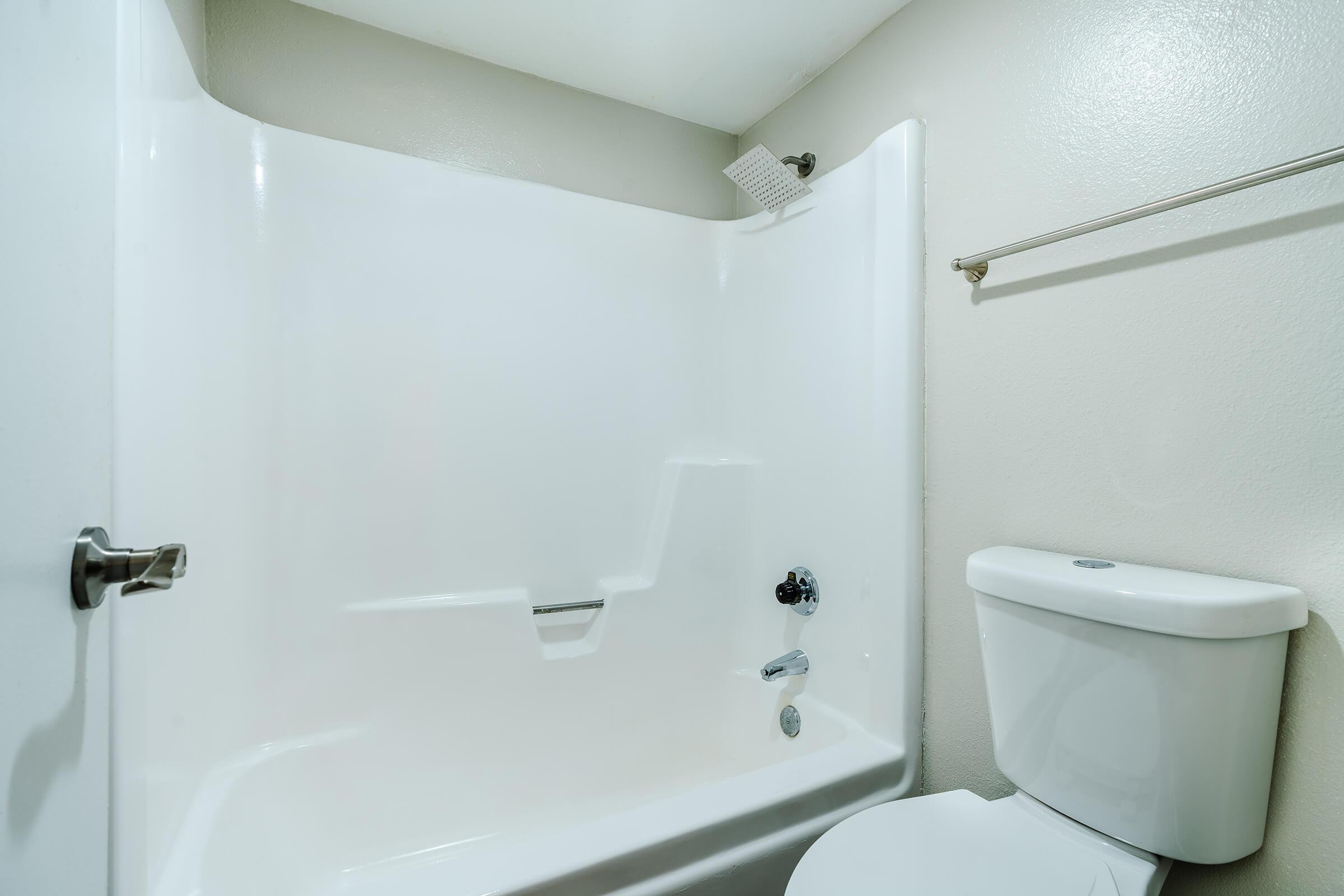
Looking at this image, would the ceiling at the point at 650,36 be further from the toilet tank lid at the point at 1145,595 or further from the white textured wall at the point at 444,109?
the toilet tank lid at the point at 1145,595

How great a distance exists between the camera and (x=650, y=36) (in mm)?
1514

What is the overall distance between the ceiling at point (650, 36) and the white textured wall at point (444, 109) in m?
0.05

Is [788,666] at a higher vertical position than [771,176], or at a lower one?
lower

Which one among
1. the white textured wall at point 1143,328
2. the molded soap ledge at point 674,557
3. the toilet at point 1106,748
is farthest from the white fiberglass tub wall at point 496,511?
the toilet at point 1106,748

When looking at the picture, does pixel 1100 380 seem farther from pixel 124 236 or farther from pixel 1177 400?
pixel 124 236

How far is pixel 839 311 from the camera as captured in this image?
1521 mm

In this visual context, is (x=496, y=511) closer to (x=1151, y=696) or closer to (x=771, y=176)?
(x=771, y=176)

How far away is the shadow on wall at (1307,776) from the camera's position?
773mm

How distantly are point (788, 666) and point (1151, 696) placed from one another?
86 cm

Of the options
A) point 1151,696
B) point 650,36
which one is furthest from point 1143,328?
point 650,36

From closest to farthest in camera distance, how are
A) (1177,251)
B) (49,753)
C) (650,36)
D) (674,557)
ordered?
(49,753)
(1177,251)
(650,36)
(674,557)

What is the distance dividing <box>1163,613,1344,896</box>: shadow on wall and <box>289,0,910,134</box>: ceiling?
150 cm

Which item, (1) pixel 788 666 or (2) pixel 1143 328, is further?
(1) pixel 788 666

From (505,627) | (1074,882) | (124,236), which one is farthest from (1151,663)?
(124,236)
